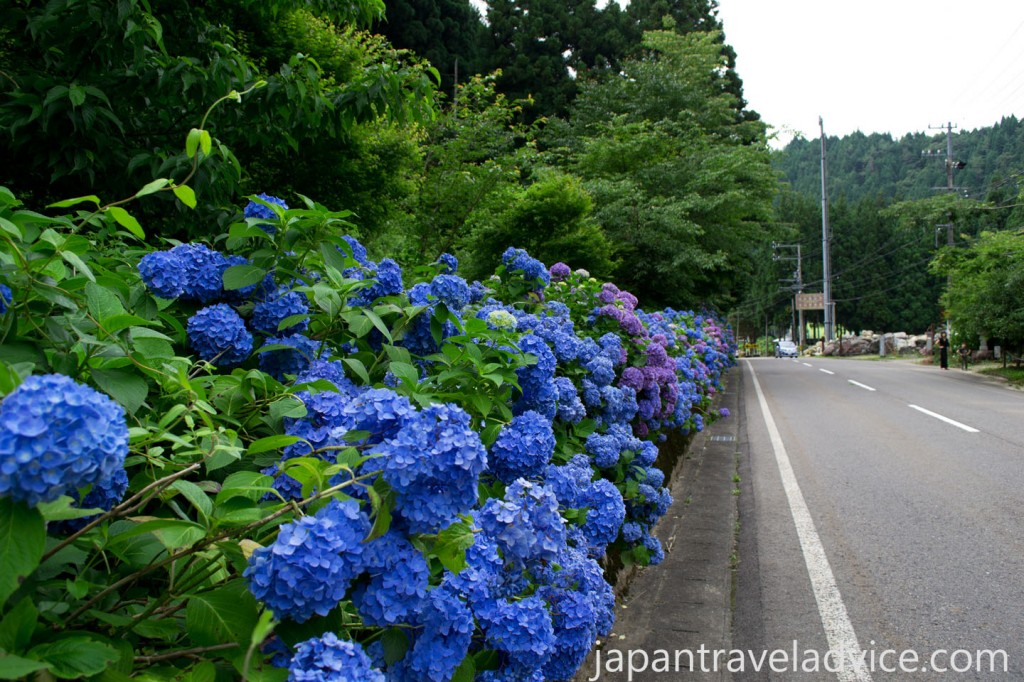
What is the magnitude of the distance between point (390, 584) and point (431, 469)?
21 centimetres

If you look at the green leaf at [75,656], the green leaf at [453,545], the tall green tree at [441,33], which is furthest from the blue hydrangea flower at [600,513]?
the tall green tree at [441,33]

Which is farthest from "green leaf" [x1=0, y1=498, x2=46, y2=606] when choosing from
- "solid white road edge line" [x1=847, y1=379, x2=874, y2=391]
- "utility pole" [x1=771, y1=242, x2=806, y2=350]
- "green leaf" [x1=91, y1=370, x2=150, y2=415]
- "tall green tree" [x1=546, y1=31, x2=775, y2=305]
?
"utility pole" [x1=771, y1=242, x2=806, y2=350]

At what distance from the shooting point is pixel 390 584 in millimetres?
1155

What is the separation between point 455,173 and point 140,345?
1144 cm

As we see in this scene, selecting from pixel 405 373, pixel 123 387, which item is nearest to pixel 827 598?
pixel 405 373

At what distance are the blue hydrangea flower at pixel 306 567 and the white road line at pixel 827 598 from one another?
121 inches

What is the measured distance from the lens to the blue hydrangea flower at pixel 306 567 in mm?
1042

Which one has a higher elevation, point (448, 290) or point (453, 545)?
point (448, 290)

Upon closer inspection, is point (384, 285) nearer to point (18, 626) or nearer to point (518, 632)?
point (518, 632)

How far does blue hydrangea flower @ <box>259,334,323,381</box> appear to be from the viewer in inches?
78.5

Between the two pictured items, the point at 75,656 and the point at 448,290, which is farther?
the point at 448,290

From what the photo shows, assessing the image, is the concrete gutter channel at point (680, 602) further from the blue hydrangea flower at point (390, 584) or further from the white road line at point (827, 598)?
the blue hydrangea flower at point (390, 584)

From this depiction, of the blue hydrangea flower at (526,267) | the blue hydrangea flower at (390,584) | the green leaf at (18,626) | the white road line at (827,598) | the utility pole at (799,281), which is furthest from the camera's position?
the utility pole at (799,281)

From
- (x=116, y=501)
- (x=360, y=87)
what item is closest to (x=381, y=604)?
(x=116, y=501)
